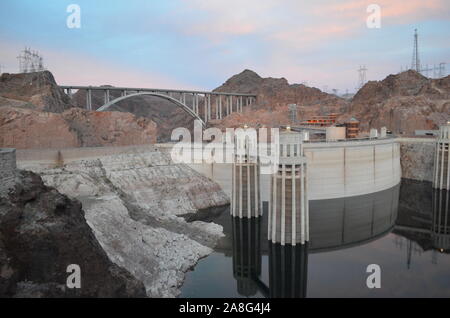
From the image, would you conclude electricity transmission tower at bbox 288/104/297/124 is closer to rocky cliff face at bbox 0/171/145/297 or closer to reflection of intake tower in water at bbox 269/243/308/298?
reflection of intake tower in water at bbox 269/243/308/298

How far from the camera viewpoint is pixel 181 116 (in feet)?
378

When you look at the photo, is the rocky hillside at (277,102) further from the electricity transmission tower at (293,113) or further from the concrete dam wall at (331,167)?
the concrete dam wall at (331,167)

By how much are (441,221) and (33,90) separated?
50448mm

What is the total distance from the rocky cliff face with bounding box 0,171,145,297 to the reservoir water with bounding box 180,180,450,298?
20.1 feet

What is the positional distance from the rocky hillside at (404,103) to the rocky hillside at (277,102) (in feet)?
26.7

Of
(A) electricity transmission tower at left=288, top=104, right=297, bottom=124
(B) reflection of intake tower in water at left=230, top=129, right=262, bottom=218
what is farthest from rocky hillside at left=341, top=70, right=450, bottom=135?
(B) reflection of intake tower in water at left=230, top=129, right=262, bottom=218

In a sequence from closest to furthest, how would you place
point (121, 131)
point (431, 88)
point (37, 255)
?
point (37, 255) → point (121, 131) → point (431, 88)

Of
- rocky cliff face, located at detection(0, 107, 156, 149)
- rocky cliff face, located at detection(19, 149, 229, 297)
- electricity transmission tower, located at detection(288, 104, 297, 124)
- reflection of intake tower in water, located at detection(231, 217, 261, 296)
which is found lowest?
reflection of intake tower in water, located at detection(231, 217, 261, 296)

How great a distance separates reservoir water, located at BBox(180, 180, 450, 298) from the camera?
2147 centimetres

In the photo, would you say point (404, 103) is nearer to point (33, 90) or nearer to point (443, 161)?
point (443, 161)

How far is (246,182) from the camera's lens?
34.3m

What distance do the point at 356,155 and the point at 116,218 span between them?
3011cm
